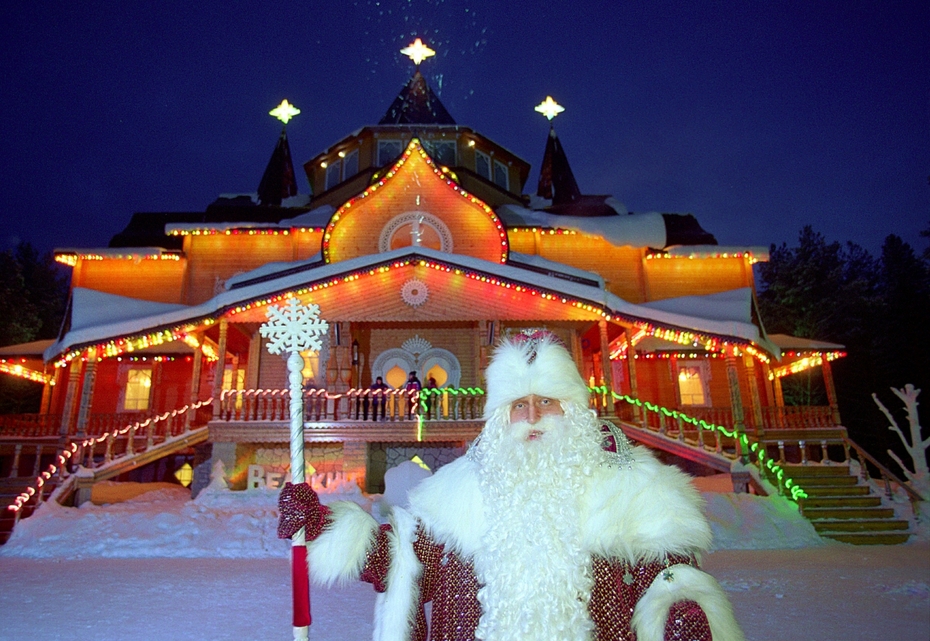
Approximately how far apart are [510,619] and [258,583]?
538 centimetres

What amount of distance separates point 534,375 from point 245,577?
5.98m

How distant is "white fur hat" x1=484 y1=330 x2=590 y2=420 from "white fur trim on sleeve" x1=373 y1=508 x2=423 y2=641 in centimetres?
76

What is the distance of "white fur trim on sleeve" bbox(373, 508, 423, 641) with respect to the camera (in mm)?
2926

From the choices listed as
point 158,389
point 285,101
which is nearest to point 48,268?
point 285,101

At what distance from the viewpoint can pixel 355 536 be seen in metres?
2.99

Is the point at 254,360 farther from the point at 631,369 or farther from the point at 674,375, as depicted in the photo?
the point at 674,375

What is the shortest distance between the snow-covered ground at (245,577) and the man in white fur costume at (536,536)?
101 inches

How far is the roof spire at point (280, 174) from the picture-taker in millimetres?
25062

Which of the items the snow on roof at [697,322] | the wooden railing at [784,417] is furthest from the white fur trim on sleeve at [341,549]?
the wooden railing at [784,417]

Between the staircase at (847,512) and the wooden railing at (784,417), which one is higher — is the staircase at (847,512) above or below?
below

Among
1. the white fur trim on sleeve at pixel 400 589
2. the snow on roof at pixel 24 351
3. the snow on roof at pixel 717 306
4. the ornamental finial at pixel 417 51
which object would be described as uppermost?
the ornamental finial at pixel 417 51

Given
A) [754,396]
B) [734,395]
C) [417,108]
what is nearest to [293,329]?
[734,395]

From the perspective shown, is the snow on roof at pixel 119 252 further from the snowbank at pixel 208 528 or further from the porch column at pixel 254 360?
the snowbank at pixel 208 528

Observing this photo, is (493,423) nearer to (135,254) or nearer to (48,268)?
(135,254)
